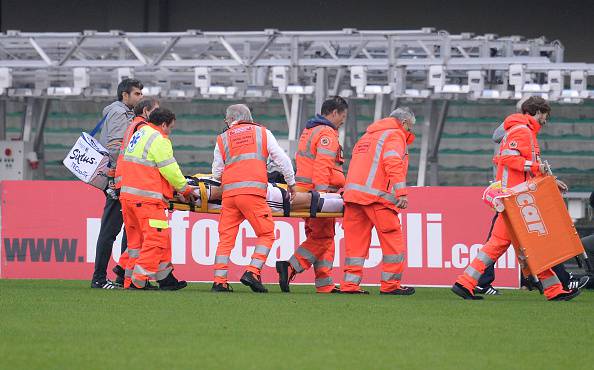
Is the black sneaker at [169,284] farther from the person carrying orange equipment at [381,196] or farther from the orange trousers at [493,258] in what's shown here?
the orange trousers at [493,258]

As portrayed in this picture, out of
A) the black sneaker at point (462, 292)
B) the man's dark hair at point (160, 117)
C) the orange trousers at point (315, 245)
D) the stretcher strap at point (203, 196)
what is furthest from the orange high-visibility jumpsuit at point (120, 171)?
the black sneaker at point (462, 292)

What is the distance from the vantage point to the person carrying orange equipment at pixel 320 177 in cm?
1334

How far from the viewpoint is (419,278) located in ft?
52.3

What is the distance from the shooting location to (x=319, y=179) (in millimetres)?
13367

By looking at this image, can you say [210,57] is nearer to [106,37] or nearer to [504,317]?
[106,37]

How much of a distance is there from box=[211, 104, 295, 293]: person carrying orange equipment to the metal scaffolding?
6.34 meters

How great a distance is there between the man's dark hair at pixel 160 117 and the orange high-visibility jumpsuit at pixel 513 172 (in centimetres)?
302

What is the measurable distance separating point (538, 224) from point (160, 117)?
354 cm

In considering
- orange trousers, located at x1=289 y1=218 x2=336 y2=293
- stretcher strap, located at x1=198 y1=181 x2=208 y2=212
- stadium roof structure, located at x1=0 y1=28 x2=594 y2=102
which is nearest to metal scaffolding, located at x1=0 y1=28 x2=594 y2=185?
stadium roof structure, located at x1=0 y1=28 x2=594 y2=102

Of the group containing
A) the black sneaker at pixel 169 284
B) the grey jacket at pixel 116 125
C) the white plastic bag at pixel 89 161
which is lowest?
the black sneaker at pixel 169 284

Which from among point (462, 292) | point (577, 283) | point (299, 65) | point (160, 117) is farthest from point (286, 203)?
point (299, 65)

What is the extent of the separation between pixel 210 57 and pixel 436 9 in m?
5.53

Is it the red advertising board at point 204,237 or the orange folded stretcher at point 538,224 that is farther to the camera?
the red advertising board at point 204,237

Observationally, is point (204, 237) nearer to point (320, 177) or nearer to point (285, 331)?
point (320, 177)
